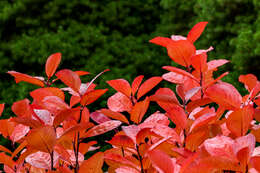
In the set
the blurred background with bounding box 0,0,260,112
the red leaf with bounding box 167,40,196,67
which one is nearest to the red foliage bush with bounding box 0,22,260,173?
A: the red leaf with bounding box 167,40,196,67

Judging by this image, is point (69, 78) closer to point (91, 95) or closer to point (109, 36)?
point (91, 95)

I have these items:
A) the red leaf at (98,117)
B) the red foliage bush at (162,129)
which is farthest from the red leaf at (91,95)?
the red leaf at (98,117)

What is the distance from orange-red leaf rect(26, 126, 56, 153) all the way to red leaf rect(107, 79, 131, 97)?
18 centimetres

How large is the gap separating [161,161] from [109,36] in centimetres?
397

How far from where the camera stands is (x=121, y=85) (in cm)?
69

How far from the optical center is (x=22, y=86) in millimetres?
3385

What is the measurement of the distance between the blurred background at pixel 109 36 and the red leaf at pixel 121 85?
238 centimetres

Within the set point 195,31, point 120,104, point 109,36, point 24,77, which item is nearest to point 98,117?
point 120,104

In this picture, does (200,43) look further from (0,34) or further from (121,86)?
(121,86)

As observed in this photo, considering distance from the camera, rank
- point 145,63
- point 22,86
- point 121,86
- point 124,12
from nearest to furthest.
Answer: point 121,86 < point 22,86 < point 145,63 < point 124,12

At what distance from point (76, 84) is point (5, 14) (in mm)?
3729

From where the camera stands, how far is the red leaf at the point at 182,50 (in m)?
0.65

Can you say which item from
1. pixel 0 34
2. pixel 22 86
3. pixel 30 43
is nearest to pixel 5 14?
pixel 0 34

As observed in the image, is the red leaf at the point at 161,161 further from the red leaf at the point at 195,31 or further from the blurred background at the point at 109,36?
the blurred background at the point at 109,36
